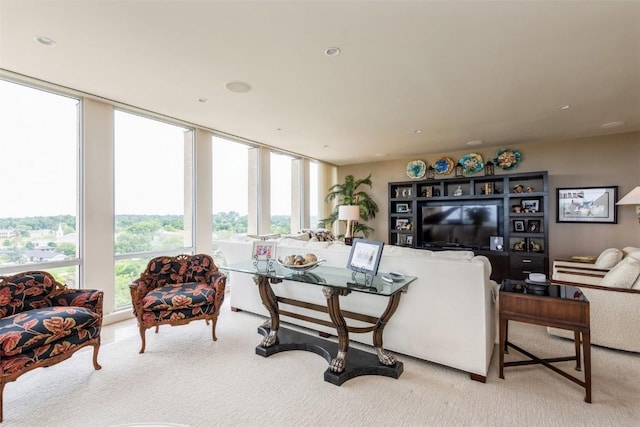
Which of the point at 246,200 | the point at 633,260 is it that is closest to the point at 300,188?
the point at 246,200

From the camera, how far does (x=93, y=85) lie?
289 cm

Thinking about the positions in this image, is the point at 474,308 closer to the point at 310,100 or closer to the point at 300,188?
the point at 310,100

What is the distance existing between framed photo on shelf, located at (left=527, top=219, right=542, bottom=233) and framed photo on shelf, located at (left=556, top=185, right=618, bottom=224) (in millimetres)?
295

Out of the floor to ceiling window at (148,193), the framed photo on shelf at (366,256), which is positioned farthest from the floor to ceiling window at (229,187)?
the framed photo on shelf at (366,256)

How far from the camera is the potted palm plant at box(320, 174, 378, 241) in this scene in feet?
22.5

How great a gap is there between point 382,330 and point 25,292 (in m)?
2.88

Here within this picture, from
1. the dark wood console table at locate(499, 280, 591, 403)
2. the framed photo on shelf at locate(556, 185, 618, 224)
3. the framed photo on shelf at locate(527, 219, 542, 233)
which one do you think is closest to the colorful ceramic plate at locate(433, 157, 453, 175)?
the framed photo on shelf at locate(527, 219, 542, 233)

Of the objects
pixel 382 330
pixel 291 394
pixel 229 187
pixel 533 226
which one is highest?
pixel 229 187

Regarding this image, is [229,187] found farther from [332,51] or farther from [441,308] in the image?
[441,308]

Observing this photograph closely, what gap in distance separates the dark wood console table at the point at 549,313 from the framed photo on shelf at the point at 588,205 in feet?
11.6

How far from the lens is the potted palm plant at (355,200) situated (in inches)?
270

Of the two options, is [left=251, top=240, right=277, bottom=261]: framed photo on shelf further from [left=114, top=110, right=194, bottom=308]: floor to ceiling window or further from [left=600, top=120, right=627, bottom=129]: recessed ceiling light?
[left=600, top=120, right=627, bottom=129]: recessed ceiling light

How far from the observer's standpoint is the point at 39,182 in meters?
2.99

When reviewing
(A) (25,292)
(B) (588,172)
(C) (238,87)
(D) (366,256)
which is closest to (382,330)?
(D) (366,256)
